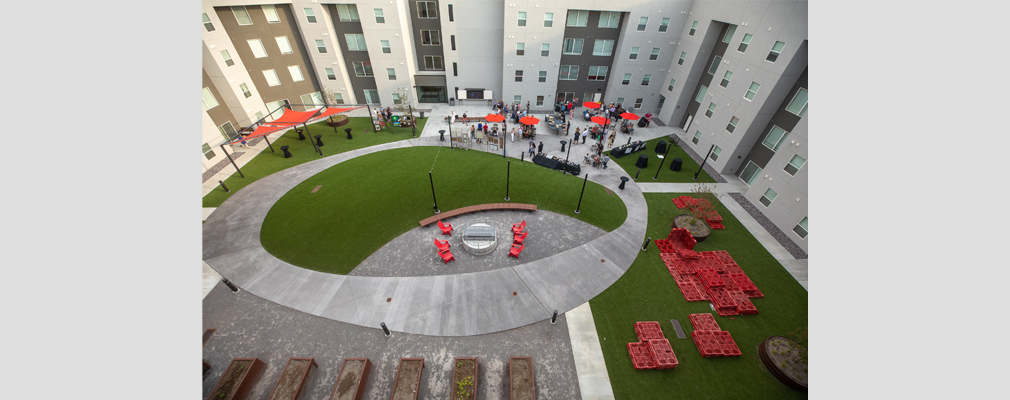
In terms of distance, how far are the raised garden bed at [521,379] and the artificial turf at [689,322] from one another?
9.66 feet

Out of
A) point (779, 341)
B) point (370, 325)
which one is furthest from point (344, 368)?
point (779, 341)

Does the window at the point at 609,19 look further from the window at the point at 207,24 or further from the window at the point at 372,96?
the window at the point at 207,24

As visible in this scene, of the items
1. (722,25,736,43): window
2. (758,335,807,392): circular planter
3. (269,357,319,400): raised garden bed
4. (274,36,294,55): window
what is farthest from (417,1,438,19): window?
(758,335,807,392): circular planter

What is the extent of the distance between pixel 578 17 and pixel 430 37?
49.7ft

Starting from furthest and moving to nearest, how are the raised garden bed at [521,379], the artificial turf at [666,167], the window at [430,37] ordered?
the window at [430,37] < the artificial turf at [666,167] < the raised garden bed at [521,379]

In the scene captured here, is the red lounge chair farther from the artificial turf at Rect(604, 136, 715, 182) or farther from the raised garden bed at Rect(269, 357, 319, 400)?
the artificial turf at Rect(604, 136, 715, 182)

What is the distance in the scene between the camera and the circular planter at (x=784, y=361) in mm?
9961

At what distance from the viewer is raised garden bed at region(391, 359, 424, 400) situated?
9.47m

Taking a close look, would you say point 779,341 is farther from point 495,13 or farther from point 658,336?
point 495,13

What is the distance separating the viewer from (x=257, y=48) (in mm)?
26422

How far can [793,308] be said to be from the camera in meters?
12.8

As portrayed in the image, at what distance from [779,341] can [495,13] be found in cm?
3213

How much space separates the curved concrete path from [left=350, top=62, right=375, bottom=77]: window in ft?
70.2

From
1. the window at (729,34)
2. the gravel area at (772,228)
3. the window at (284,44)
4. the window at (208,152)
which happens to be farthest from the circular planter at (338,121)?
the window at (729,34)
